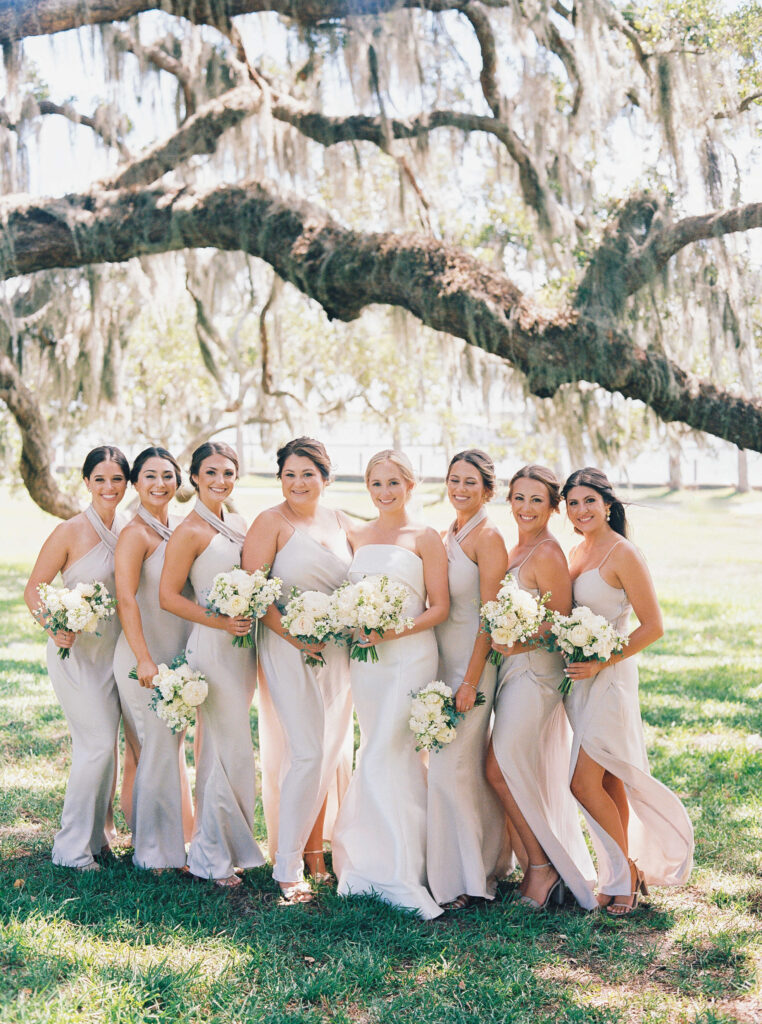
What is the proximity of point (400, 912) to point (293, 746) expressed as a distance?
898 millimetres

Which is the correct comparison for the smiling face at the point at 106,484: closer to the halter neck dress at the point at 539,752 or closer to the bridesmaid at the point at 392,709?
the bridesmaid at the point at 392,709

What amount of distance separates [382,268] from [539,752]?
3.53 metres

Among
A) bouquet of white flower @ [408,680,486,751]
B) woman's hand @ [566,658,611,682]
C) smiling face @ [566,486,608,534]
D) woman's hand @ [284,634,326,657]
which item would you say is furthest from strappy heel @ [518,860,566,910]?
smiling face @ [566,486,608,534]

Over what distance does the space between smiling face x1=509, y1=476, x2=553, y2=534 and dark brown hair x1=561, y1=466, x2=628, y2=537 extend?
0.12m

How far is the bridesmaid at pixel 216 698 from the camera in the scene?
15.1 ft

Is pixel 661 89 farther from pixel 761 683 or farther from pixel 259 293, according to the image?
pixel 259 293

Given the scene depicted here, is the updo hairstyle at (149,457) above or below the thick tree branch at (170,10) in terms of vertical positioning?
below

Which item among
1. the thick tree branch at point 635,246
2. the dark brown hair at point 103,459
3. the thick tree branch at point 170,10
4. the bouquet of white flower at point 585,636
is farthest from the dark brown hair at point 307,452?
the thick tree branch at point 170,10

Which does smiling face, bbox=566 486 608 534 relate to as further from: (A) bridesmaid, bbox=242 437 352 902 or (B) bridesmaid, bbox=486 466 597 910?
(A) bridesmaid, bbox=242 437 352 902

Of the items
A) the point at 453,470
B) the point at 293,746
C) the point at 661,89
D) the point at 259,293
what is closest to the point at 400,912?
the point at 293,746

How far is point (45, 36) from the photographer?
707 centimetres

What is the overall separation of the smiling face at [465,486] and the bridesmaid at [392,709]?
0.20 meters

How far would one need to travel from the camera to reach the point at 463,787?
4.47 metres

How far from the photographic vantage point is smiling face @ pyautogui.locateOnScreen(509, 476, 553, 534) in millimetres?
4449
